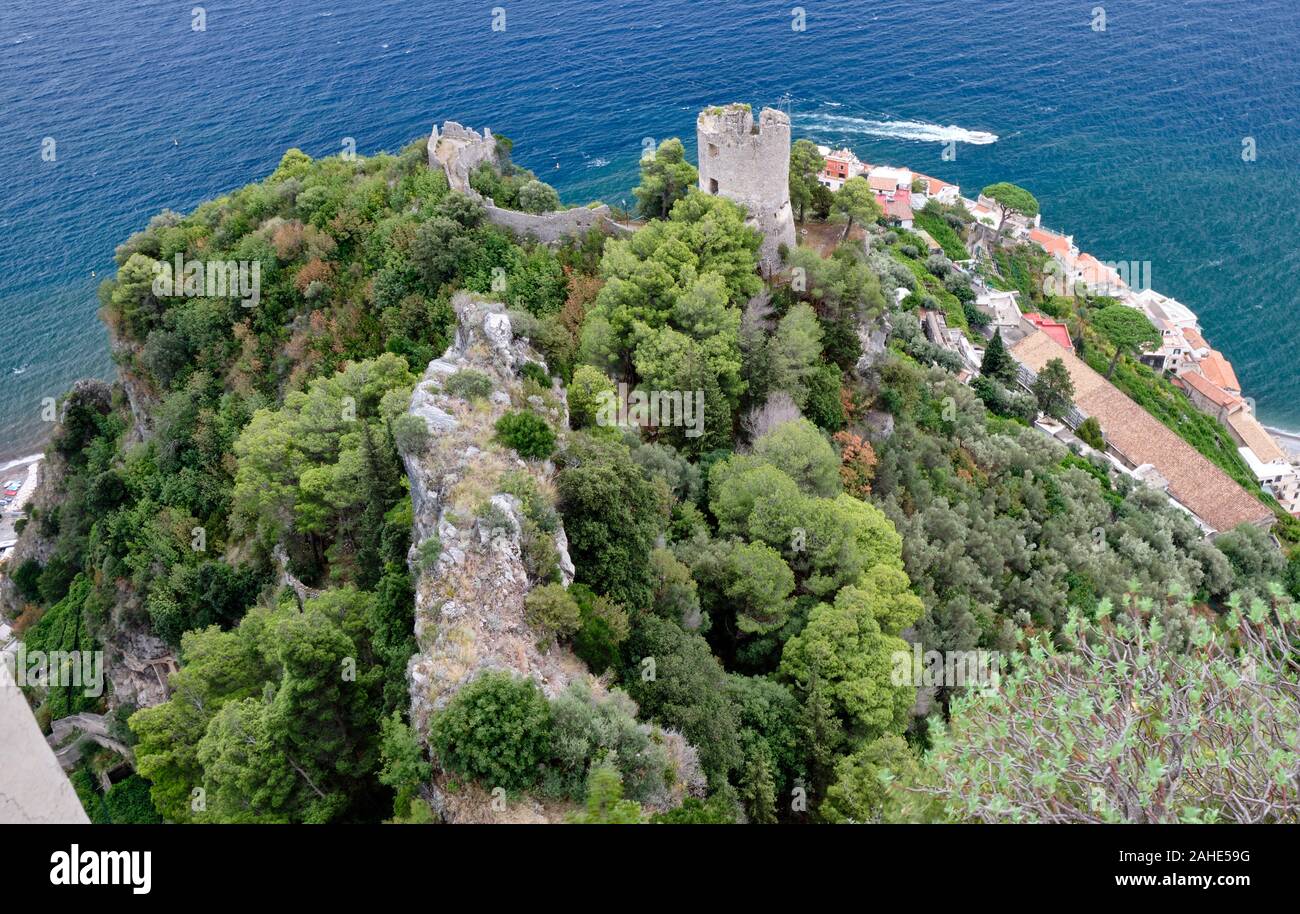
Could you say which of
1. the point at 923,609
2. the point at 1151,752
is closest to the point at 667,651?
the point at 923,609

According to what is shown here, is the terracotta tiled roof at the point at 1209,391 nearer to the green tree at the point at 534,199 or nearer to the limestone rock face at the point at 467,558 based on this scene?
the green tree at the point at 534,199

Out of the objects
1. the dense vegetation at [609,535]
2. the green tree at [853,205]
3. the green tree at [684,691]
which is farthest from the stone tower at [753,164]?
the green tree at [684,691]

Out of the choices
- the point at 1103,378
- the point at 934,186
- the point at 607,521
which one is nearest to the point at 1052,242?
the point at 934,186

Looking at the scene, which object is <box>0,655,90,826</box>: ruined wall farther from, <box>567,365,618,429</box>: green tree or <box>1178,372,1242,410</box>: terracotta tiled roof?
<box>1178,372,1242,410</box>: terracotta tiled roof

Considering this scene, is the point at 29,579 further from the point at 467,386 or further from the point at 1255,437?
the point at 1255,437

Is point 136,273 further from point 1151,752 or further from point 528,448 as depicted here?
point 1151,752

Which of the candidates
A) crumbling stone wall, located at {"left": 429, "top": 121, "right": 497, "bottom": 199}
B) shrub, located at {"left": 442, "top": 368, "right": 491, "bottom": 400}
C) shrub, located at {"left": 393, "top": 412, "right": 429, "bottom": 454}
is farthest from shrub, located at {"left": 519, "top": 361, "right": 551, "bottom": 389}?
crumbling stone wall, located at {"left": 429, "top": 121, "right": 497, "bottom": 199}
